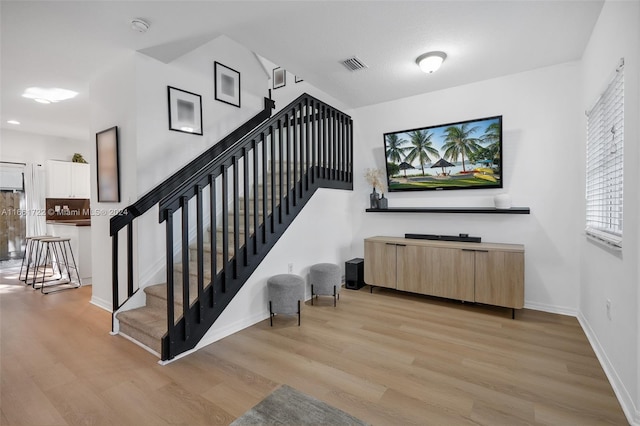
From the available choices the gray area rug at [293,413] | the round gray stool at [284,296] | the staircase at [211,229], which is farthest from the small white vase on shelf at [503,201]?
the gray area rug at [293,413]

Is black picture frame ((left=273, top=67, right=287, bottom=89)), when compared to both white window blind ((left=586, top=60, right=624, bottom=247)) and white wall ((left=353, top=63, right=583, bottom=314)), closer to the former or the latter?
white wall ((left=353, top=63, right=583, bottom=314))

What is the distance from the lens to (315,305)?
3.73m

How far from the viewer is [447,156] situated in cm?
396

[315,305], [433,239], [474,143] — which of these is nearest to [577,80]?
[474,143]

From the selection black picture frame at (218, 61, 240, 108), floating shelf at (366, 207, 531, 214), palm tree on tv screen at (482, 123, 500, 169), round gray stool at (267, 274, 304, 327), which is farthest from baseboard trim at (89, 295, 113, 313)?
palm tree on tv screen at (482, 123, 500, 169)

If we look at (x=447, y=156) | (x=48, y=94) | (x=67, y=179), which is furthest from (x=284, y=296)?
(x=67, y=179)

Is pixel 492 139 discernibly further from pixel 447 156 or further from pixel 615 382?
pixel 615 382

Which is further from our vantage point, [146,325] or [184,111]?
[184,111]

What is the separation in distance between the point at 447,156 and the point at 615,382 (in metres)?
2.70

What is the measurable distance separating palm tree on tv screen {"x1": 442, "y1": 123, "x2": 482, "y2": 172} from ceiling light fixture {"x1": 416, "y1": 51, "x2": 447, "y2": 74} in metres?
0.92

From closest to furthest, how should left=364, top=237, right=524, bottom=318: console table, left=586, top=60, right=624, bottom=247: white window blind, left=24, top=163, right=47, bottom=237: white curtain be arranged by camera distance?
left=586, top=60, right=624, bottom=247: white window blind, left=364, top=237, right=524, bottom=318: console table, left=24, top=163, right=47, bottom=237: white curtain

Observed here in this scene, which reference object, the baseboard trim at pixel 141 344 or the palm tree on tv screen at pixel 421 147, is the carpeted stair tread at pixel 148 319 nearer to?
the baseboard trim at pixel 141 344

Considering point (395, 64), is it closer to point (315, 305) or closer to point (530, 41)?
point (530, 41)

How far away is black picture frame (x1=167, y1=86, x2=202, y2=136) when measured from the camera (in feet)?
11.0
